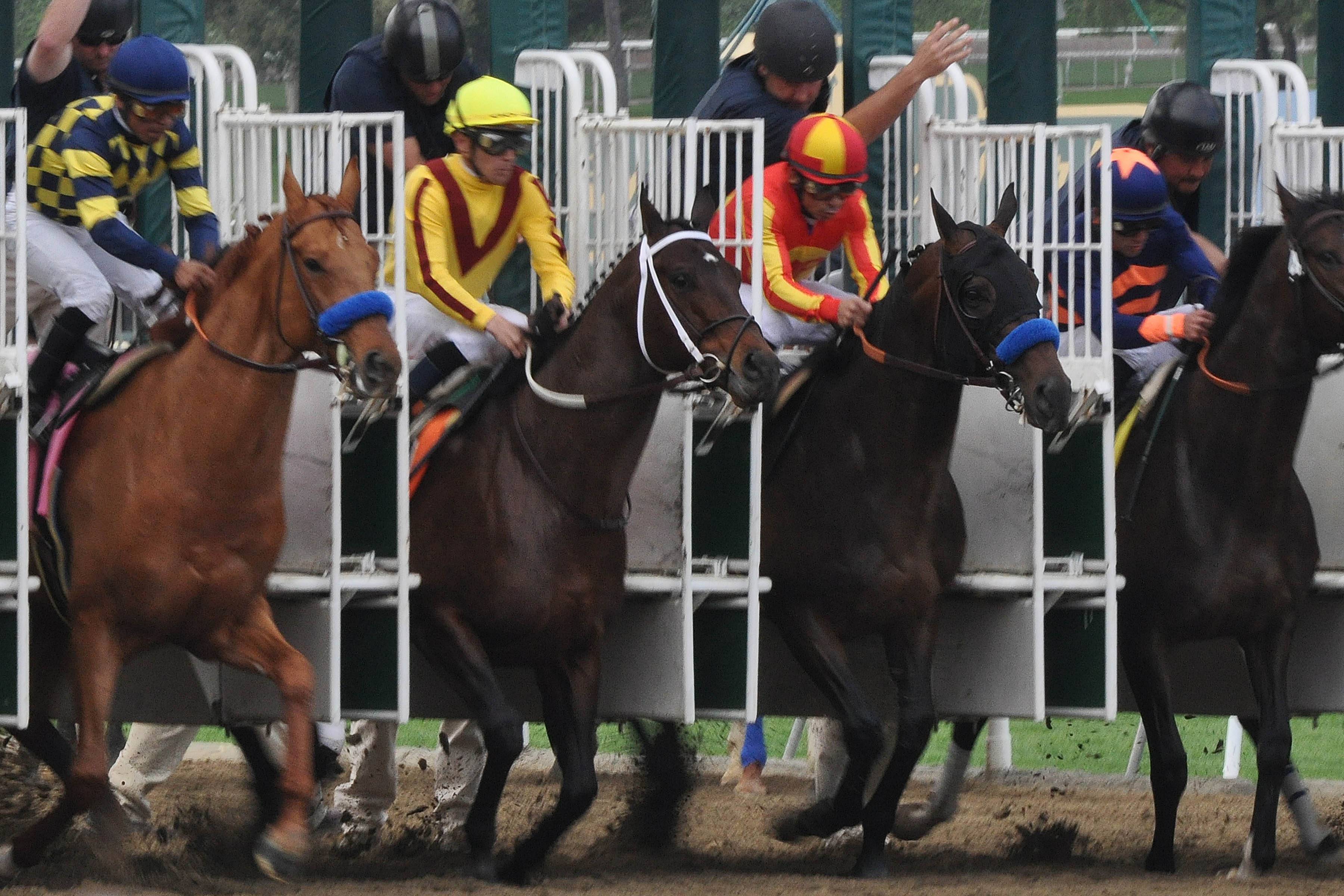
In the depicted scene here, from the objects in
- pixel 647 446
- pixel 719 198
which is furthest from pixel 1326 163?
pixel 647 446

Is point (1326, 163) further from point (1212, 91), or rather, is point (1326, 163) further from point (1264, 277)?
point (1264, 277)

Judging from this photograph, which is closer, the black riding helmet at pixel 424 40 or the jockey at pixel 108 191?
the jockey at pixel 108 191

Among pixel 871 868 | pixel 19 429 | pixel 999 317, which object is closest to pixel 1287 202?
pixel 999 317

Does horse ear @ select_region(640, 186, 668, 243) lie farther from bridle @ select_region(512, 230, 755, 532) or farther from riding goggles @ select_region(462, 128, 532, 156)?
riding goggles @ select_region(462, 128, 532, 156)

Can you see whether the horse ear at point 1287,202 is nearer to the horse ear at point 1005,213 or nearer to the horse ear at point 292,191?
the horse ear at point 1005,213

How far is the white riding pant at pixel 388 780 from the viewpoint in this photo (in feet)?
24.4

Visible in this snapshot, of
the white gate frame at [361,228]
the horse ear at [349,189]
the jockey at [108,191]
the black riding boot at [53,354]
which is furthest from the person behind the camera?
the black riding boot at [53,354]

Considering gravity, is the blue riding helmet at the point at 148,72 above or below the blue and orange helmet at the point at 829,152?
above

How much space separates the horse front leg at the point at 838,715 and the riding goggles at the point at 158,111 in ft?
7.34

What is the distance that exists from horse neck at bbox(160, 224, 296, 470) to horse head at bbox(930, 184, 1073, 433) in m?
1.88

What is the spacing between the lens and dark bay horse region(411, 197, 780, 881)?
617 centimetres

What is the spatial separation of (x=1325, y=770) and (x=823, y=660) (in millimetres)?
3671

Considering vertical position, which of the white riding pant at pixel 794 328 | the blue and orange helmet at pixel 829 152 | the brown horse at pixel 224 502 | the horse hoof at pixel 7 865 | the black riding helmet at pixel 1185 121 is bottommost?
the horse hoof at pixel 7 865

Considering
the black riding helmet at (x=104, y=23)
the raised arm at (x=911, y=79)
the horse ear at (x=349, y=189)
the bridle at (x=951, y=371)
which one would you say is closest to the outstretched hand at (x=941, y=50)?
→ the raised arm at (x=911, y=79)
